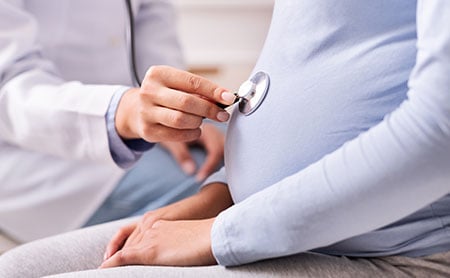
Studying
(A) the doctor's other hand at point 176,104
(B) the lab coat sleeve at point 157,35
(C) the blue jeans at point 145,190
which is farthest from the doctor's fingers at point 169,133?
(B) the lab coat sleeve at point 157,35

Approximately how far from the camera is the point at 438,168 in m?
0.64

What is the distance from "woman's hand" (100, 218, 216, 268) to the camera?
0.79 m

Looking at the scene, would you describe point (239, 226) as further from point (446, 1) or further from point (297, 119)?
point (446, 1)

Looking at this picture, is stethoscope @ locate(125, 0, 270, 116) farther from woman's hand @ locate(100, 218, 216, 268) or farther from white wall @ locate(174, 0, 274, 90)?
white wall @ locate(174, 0, 274, 90)

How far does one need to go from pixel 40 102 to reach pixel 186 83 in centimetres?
39

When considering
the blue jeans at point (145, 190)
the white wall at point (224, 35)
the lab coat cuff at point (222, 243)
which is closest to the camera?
the lab coat cuff at point (222, 243)

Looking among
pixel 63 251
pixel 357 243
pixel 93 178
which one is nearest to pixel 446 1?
pixel 357 243

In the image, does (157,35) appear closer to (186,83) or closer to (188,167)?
(188,167)

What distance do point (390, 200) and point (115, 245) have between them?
394 mm

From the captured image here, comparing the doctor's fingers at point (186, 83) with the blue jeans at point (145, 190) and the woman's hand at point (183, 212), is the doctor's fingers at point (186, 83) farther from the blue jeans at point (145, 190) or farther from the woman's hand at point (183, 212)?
the blue jeans at point (145, 190)

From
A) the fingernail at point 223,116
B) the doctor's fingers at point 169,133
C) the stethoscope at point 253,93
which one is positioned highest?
the stethoscope at point 253,93

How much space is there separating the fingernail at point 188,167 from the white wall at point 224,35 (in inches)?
42.7

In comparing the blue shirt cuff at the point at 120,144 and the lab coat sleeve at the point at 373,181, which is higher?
the lab coat sleeve at the point at 373,181

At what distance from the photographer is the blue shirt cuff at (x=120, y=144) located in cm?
107
